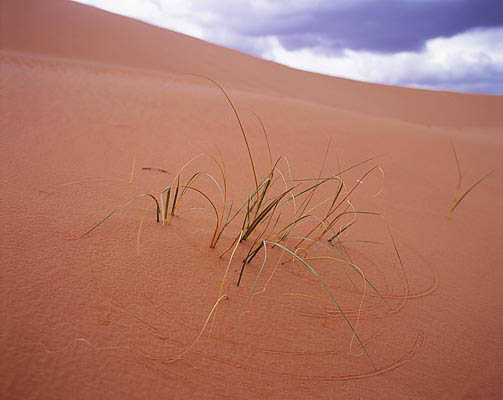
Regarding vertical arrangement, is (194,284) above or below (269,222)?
below

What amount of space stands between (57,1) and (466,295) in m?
10.2

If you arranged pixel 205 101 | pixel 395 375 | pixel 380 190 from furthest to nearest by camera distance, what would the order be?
pixel 205 101 → pixel 380 190 → pixel 395 375

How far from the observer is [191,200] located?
5.04 ft

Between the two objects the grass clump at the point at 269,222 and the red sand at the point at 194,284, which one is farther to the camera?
the grass clump at the point at 269,222

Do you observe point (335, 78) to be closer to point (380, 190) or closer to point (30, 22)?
point (30, 22)

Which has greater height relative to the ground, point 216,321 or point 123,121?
point 123,121

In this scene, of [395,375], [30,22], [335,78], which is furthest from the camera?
[335,78]

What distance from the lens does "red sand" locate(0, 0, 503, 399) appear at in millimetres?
799

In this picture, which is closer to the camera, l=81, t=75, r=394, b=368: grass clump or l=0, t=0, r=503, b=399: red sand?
l=0, t=0, r=503, b=399: red sand

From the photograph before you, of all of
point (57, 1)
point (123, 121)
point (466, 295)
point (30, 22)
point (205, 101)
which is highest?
point (57, 1)

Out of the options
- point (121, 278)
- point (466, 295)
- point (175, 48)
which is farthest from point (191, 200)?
point (175, 48)

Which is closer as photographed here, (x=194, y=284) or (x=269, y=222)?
(x=194, y=284)

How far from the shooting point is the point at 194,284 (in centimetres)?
104

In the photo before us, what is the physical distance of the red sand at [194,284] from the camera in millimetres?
799
